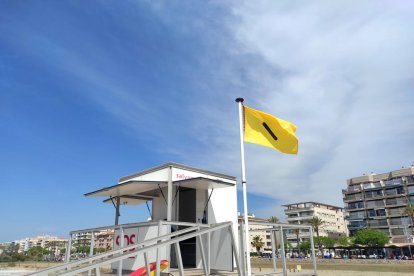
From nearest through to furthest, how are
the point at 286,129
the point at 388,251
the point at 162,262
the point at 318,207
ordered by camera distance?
the point at 162,262, the point at 286,129, the point at 388,251, the point at 318,207

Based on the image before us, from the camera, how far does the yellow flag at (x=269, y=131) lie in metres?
8.51

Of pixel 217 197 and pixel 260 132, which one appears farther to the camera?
pixel 217 197

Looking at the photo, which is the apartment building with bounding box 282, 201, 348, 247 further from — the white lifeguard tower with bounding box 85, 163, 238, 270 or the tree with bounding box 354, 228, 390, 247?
the white lifeguard tower with bounding box 85, 163, 238, 270

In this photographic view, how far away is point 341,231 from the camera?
12338cm

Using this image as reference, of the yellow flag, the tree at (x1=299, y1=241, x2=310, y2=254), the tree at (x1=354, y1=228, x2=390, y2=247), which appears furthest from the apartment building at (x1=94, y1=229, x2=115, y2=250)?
the tree at (x1=354, y1=228, x2=390, y2=247)

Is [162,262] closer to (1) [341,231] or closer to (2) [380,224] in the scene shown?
(2) [380,224]

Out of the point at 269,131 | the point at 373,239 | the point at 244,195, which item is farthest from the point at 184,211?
the point at 373,239

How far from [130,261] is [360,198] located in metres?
98.2

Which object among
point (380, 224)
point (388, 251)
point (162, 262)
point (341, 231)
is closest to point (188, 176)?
point (162, 262)

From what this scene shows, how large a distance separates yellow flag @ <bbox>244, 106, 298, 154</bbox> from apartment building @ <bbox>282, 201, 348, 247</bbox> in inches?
4010

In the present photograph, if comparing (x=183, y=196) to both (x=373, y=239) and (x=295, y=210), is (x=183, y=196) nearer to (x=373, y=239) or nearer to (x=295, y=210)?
(x=373, y=239)

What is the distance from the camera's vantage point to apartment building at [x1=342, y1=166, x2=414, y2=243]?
83688 mm

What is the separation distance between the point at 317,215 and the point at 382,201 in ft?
86.8

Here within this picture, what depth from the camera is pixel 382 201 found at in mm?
89250
